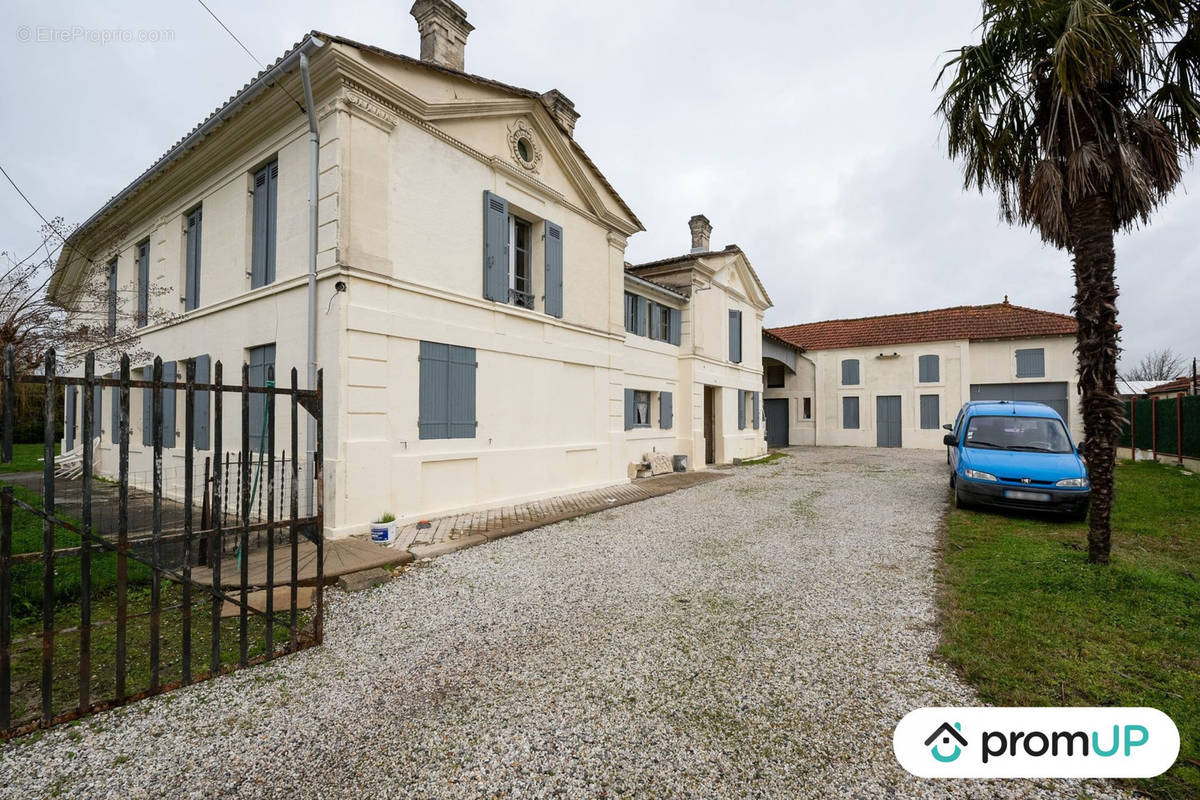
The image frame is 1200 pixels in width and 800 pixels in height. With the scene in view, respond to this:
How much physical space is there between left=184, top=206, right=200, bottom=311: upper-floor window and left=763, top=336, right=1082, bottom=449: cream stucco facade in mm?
23892

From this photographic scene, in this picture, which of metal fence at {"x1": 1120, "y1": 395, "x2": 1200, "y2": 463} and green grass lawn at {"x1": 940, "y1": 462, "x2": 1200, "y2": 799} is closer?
green grass lawn at {"x1": 940, "y1": 462, "x2": 1200, "y2": 799}

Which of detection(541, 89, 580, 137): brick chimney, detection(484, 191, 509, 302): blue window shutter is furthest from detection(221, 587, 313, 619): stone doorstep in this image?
detection(541, 89, 580, 137): brick chimney

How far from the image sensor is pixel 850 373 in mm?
25562

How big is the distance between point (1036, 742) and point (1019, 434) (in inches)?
320

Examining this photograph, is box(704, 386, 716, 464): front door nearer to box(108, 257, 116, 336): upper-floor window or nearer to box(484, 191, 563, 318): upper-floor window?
box(484, 191, 563, 318): upper-floor window

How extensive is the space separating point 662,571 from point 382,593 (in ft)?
9.40

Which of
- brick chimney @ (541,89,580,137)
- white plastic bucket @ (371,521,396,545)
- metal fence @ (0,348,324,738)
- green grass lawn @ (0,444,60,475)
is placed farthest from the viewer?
green grass lawn @ (0,444,60,475)

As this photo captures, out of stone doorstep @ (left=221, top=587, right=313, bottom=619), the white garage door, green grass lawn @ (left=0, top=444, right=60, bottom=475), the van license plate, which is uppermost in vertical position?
the white garage door

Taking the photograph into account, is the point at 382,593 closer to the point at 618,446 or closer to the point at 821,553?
the point at 821,553

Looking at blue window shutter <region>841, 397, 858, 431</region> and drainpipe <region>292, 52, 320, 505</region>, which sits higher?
drainpipe <region>292, 52, 320, 505</region>

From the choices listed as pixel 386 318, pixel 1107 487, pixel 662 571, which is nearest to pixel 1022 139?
pixel 1107 487

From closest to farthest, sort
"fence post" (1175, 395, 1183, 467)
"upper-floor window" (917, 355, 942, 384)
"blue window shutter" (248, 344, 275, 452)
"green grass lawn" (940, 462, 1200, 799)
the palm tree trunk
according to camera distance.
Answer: "green grass lawn" (940, 462, 1200, 799) < the palm tree trunk < "blue window shutter" (248, 344, 275, 452) < "fence post" (1175, 395, 1183, 467) < "upper-floor window" (917, 355, 942, 384)

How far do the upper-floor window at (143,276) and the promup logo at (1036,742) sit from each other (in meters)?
14.4

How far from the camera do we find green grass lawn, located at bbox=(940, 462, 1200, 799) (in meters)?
3.10
